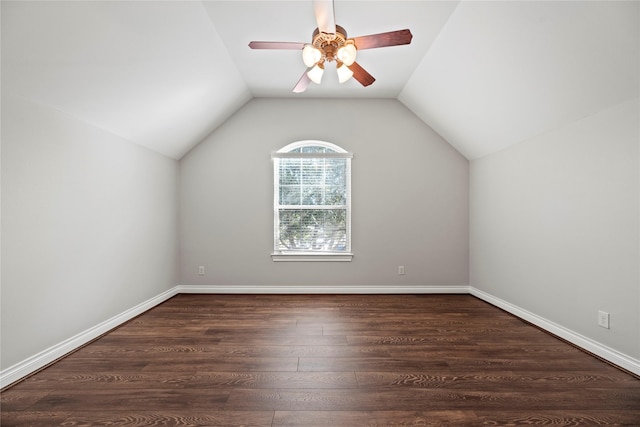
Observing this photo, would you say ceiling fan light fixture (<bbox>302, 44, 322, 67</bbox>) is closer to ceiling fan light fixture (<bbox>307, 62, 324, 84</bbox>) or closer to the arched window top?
ceiling fan light fixture (<bbox>307, 62, 324, 84</bbox>)

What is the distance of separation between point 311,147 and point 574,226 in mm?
3175

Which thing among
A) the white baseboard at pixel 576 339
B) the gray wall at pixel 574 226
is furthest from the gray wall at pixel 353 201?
the white baseboard at pixel 576 339

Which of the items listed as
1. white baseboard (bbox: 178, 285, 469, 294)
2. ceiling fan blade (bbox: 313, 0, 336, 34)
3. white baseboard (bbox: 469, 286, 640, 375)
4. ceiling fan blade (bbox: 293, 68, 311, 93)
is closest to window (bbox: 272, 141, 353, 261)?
white baseboard (bbox: 178, 285, 469, 294)

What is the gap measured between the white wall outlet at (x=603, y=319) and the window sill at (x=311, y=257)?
2.65 metres

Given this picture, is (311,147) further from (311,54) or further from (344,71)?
(311,54)

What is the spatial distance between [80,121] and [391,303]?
375cm

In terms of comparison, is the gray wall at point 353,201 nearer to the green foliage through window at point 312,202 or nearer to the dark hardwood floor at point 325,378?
the green foliage through window at point 312,202

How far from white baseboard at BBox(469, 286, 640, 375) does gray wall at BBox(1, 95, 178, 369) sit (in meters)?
4.17

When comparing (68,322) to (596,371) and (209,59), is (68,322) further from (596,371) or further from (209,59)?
(596,371)

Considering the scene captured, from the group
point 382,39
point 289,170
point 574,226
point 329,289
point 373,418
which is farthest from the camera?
point 289,170

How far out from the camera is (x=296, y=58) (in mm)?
3334

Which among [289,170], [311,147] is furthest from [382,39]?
[289,170]

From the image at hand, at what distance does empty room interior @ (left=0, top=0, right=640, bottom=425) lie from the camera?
6.82ft

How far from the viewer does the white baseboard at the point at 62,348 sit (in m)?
1.99
